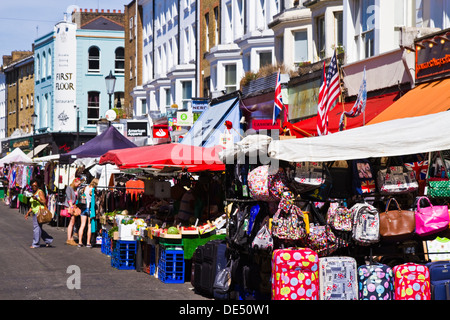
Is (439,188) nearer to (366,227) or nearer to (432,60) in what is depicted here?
(366,227)

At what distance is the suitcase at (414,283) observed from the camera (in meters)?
9.53

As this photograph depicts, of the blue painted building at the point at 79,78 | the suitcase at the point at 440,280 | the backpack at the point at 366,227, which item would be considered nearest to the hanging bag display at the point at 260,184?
the backpack at the point at 366,227

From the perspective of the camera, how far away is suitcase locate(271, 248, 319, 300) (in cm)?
974

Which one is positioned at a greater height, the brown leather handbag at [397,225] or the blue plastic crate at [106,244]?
the brown leather handbag at [397,225]

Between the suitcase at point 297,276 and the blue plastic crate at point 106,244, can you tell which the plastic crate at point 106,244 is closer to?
the blue plastic crate at point 106,244

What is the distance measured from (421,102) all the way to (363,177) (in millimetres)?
7013

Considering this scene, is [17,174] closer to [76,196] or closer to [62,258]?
[76,196]

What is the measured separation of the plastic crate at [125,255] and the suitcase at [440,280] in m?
8.00

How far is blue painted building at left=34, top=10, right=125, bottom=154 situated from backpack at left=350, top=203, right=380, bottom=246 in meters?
55.4

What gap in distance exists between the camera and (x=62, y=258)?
1794 cm

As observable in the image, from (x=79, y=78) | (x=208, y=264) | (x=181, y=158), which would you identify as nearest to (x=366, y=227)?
(x=208, y=264)

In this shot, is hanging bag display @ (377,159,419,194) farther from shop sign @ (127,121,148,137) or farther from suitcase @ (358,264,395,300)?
shop sign @ (127,121,148,137)

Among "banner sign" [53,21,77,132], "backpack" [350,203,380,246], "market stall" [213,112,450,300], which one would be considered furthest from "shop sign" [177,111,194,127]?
"banner sign" [53,21,77,132]
